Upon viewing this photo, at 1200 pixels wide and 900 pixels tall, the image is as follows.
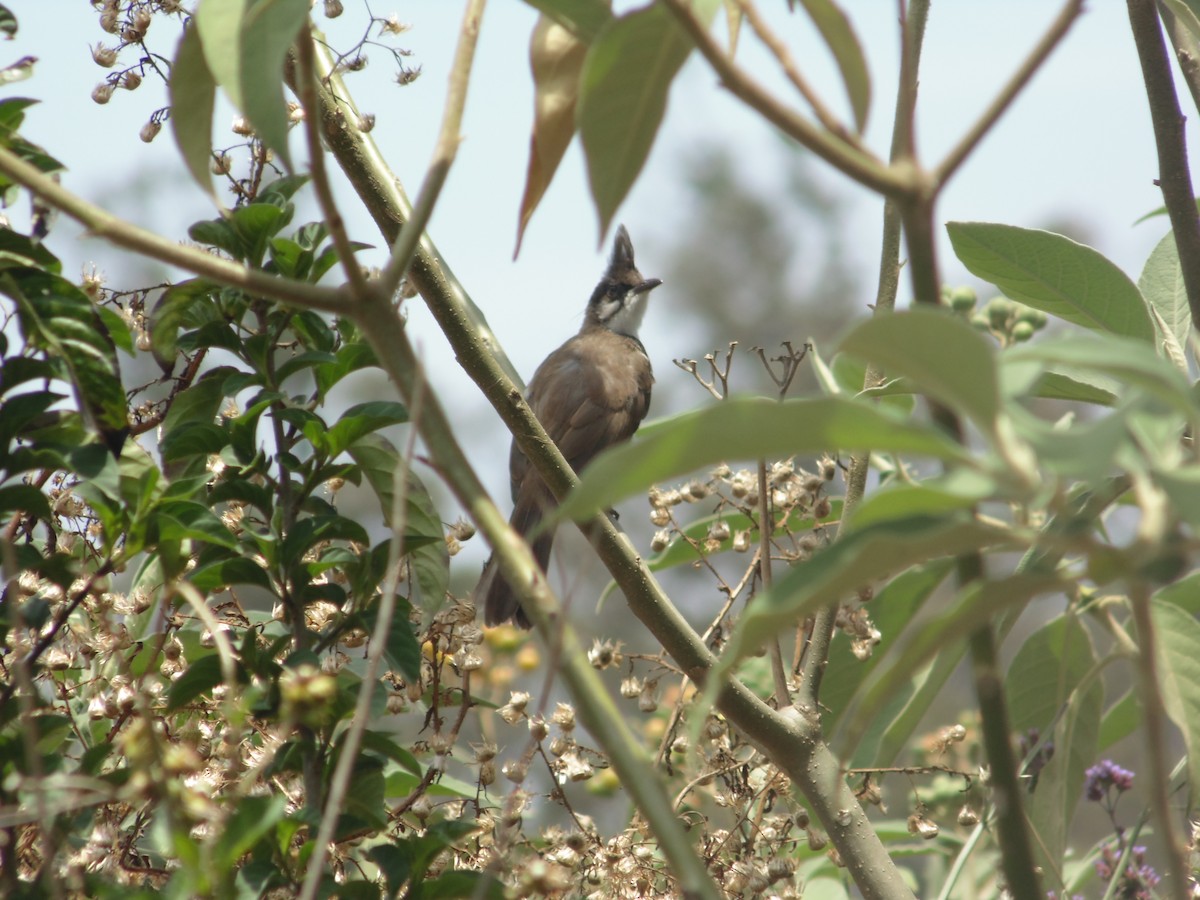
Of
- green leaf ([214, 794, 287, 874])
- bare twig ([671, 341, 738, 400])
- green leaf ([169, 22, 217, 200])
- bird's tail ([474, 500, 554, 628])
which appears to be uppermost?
bird's tail ([474, 500, 554, 628])

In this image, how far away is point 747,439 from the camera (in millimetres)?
542

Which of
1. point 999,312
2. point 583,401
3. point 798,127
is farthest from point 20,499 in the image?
point 583,401

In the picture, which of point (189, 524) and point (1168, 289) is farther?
point (1168, 289)

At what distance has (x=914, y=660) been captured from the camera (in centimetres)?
53

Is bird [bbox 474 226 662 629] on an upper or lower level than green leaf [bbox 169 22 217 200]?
upper

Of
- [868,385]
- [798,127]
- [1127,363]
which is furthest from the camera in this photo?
[868,385]

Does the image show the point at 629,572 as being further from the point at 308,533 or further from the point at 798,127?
the point at 798,127

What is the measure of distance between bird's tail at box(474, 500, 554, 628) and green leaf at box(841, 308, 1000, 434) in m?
2.70

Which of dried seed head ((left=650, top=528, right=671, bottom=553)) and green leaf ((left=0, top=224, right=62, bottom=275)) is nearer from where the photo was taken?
green leaf ((left=0, top=224, right=62, bottom=275))

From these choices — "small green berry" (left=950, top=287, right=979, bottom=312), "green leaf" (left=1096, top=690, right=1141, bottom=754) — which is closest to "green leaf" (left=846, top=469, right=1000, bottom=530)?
"green leaf" (left=1096, top=690, right=1141, bottom=754)

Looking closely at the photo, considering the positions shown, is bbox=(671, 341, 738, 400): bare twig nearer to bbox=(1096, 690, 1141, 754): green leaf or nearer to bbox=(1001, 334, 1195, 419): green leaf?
bbox=(1096, 690, 1141, 754): green leaf

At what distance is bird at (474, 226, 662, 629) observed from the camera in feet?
15.2

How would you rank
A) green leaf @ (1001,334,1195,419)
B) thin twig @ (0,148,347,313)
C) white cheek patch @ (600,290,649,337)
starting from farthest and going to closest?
1. white cheek patch @ (600,290,649,337)
2. thin twig @ (0,148,347,313)
3. green leaf @ (1001,334,1195,419)

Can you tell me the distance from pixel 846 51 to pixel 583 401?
4.38 m
